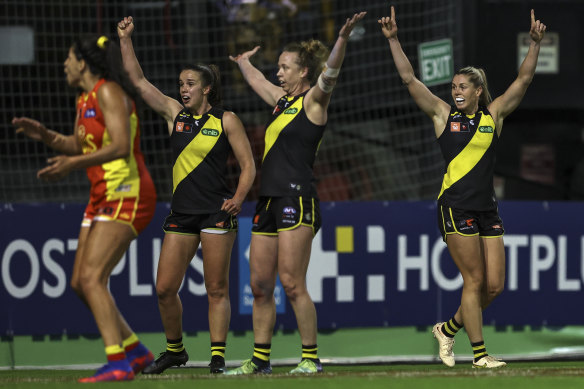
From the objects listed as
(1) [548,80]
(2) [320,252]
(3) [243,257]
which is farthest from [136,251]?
(1) [548,80]

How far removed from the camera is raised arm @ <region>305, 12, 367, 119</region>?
21.9 feet

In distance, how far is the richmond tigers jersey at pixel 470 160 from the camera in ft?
24.5

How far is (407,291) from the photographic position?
970 centimetres

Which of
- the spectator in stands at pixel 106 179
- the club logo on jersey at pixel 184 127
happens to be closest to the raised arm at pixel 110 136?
the spectator in stands at pixel 106 179

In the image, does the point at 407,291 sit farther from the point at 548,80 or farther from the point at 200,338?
the point at 548,80

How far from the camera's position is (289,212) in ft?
22.9

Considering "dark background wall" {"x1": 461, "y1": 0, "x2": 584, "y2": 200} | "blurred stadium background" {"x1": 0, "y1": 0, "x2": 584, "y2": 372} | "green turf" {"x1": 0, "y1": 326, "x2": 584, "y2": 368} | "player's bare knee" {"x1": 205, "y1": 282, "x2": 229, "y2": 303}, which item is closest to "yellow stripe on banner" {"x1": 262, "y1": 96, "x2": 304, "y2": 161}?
"player's bare knee" {"x1": 205, "y1": 282, "x2": 229, "y2": 303}

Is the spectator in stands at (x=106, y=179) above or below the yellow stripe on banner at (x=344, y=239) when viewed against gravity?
above

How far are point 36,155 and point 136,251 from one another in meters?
1.99

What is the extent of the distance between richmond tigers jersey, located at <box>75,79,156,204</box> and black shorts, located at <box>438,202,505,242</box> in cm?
215

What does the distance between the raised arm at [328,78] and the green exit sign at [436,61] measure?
3583 mm

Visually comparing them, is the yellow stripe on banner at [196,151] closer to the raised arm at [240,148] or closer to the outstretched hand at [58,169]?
the raised arm at [240,148]

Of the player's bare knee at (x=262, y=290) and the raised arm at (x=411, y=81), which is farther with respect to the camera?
the raised arm at (x=411, y=81)

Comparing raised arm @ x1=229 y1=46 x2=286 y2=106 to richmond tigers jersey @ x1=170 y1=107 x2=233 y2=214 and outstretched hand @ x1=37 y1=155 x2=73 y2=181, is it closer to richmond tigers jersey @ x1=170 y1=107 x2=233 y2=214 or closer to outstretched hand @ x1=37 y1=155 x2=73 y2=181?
richmond tigers jersey @ x1=170 y1=107 x2=233 y2=214
